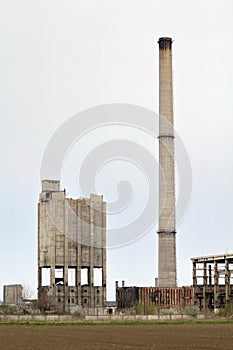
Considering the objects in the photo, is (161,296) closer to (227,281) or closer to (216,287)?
(216,287)

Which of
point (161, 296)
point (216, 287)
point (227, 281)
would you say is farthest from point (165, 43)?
point (161, 296)

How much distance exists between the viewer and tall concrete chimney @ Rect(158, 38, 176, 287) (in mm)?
97250

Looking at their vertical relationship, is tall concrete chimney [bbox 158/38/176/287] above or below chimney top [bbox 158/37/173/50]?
below

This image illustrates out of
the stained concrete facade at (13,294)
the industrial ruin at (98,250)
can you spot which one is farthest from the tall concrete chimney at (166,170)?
the stained concrete facade at (13,294)

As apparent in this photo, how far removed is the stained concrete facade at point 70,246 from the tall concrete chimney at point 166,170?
31.1 feet

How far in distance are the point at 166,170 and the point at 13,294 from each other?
89.4 feet

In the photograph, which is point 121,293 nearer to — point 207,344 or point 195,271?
point 195,271

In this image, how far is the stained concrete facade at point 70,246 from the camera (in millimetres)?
100062

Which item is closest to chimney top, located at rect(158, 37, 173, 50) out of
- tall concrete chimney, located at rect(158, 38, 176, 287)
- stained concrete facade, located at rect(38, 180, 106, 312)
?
tall concrete chimney, located at rect(158, 38, 176, 287)

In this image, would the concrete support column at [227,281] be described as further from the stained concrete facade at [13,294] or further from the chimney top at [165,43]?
the stained concrete facade at [13,294]

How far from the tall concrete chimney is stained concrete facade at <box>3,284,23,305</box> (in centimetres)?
1991

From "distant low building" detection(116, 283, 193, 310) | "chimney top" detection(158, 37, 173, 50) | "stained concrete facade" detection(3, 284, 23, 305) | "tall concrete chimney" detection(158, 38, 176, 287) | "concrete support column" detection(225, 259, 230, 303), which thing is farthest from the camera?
"stained concrete facade" detection(3, 284, 23, 305)

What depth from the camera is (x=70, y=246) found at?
4013 inches

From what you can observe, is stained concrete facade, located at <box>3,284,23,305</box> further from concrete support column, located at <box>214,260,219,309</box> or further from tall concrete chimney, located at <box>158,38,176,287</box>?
concrete support column, located at <box>214,260,219,309</box>
